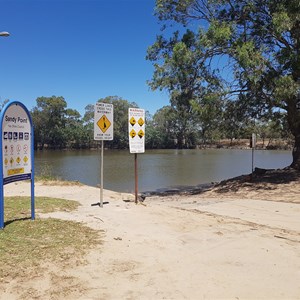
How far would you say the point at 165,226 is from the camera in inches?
273

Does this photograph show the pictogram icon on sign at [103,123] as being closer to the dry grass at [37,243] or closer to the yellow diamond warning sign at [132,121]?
the yellow diamond warning sign at [132,121]

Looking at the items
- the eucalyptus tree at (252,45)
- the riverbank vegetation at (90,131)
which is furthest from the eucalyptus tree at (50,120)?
the eucalyptus tree at (252,45)

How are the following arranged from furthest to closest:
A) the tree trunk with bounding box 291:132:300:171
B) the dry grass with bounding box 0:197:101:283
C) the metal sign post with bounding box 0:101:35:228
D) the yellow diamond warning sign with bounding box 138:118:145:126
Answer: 1. the tree trunk with bounding box 291:132:300:171
2. the yellow diamond warning sign with bounding box 138:118:145:126
3. the metal sign post with bounding box 0:101:35:228
4. the dry grass with bounding box 0:197:101:283

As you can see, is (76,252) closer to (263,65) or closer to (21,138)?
(21,138)

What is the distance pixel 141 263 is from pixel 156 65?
37.4 feet

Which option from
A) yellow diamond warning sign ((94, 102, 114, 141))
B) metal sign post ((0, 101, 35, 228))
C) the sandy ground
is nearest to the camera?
the sandy ground

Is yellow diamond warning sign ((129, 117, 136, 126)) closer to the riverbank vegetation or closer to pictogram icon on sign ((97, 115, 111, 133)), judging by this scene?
pictogram icon on sign ((97, 115, 111, 133))

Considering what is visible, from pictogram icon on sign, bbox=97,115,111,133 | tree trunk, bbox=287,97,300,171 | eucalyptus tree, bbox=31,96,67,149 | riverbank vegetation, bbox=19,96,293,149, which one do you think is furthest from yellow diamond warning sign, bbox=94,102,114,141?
eucalyptus tree, bbox=31,96,67,149

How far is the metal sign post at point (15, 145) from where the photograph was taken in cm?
595

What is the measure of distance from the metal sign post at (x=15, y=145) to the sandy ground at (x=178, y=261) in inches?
65.1

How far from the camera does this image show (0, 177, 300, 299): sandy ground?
381 cm

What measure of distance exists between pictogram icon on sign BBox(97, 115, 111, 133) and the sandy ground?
212 cm

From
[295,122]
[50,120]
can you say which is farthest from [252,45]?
[50,120]

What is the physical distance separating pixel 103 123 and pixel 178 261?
508 centimetres
